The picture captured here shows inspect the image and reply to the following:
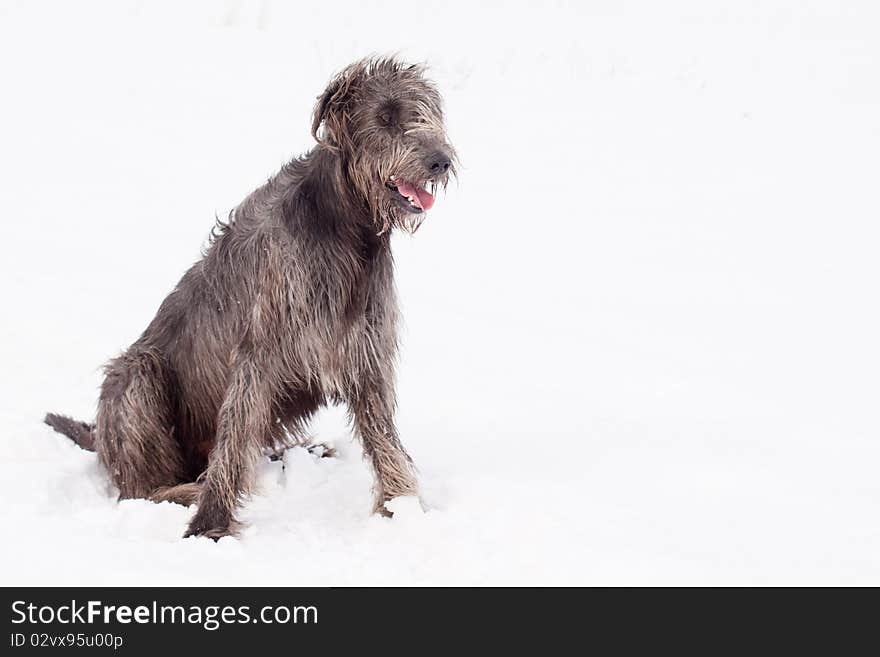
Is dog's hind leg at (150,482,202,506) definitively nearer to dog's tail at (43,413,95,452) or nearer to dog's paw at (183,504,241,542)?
dog's paw at (183,504,241,542)

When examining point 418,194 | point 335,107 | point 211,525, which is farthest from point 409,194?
point 211,525

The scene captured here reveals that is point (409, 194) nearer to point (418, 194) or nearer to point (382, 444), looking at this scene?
point (418, 194)

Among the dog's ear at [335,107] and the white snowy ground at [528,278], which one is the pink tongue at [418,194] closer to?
the dog's ear at [335,107]

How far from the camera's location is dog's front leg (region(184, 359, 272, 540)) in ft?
15.8

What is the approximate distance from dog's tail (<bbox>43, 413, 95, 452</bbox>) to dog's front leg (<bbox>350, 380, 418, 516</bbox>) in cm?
165

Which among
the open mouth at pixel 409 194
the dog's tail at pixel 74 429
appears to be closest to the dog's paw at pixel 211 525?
the dog's tail at pixel 74 429

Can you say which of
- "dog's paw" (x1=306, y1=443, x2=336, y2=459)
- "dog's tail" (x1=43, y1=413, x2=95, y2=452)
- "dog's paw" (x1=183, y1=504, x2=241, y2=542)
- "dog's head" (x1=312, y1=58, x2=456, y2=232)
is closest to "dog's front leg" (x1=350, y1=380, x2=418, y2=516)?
"dog's paw" (x1=183, y1=504, x2=241, y2=542)

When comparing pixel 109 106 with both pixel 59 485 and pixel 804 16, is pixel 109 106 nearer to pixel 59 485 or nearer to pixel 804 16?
pixel 59 485

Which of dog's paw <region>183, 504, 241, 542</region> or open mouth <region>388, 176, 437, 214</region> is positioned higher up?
open mouth <region>388, 176, 437, 214</region>

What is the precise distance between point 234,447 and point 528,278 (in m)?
5.21

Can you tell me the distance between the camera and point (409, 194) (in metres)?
4.54

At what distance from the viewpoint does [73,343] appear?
25.1ft

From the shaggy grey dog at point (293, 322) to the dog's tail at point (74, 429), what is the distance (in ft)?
1.51

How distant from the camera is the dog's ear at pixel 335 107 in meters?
4.61
